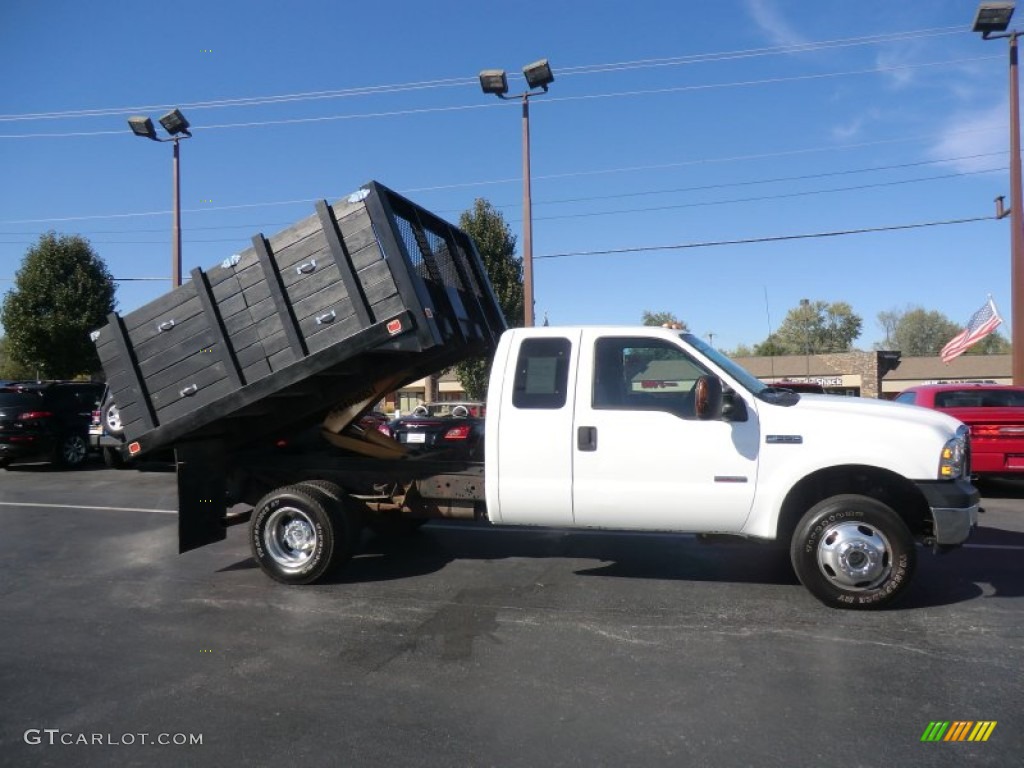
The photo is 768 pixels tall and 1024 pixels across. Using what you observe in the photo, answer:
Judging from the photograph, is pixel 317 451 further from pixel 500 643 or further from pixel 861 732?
pixel 861 732

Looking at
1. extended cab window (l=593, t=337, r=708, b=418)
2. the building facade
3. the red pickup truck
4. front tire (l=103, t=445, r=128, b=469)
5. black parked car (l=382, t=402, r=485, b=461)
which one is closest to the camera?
extended cab window (l=593, t=337, r=708, b=418)

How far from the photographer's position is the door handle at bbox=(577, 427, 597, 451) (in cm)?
548

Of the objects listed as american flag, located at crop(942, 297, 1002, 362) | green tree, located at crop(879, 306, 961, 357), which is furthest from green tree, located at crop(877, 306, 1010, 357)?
american flag, located at crop(942, 297, 1002, 362)

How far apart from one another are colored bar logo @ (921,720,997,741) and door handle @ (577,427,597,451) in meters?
2.65

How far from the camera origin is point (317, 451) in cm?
735

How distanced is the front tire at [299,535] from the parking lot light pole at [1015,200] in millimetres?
17066

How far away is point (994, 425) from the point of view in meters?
10.3

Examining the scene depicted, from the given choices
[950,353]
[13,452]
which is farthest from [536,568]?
[950,353]

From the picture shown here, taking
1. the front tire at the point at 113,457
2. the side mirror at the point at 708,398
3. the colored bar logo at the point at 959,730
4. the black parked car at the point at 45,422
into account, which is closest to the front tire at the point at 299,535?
the side mirror at the point at 708,398

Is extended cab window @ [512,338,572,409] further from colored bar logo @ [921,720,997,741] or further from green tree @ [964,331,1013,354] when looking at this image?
green tree @ [964,331,1013,354]

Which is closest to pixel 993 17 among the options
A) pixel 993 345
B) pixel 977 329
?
pixel 977 329

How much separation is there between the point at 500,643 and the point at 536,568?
1894 mm

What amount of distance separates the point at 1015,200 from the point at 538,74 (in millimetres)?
11591

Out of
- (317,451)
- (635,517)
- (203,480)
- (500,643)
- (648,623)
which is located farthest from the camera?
(317,451)
